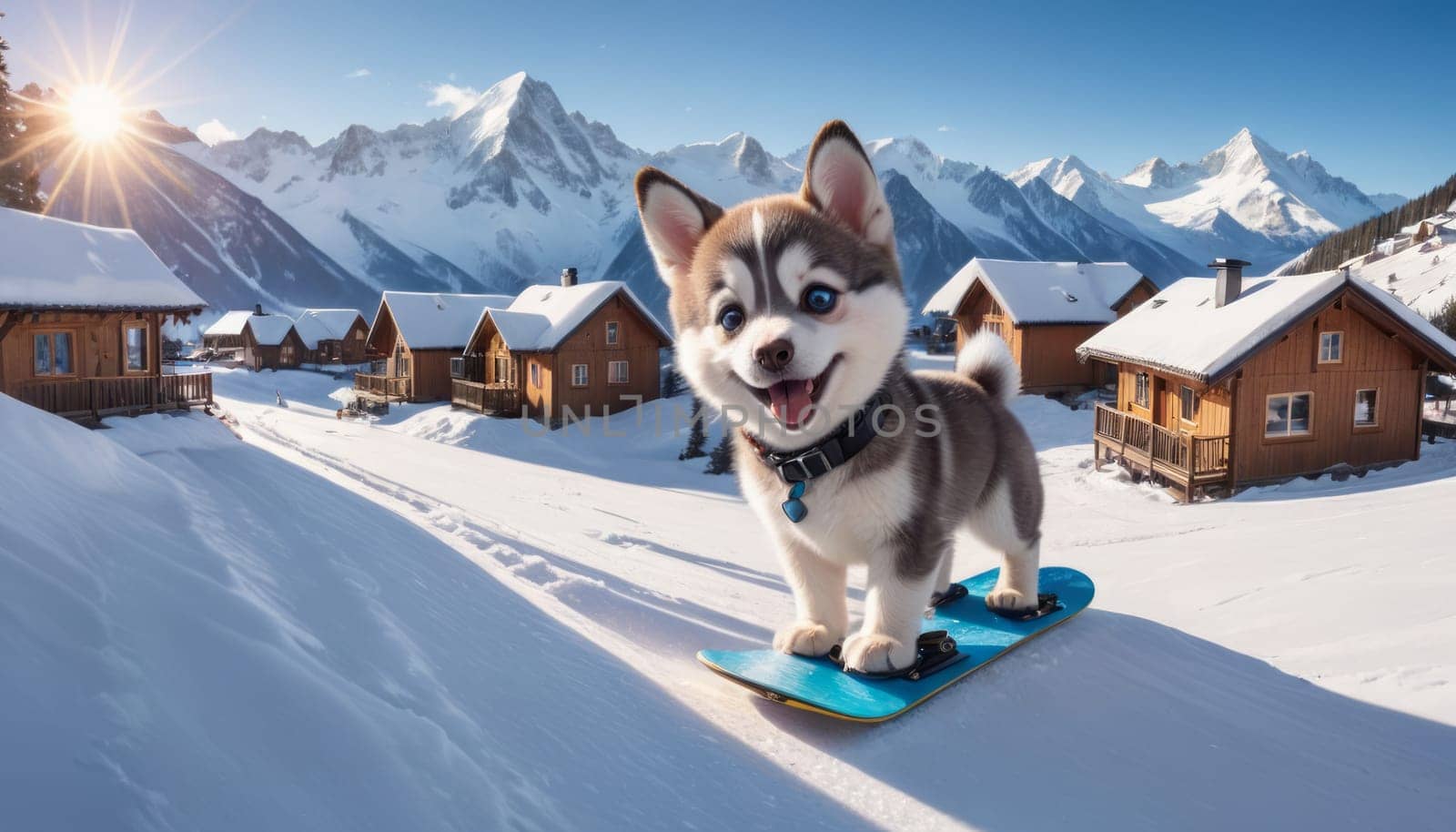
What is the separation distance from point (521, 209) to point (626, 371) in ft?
528

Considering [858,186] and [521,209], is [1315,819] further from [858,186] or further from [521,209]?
[521,209]

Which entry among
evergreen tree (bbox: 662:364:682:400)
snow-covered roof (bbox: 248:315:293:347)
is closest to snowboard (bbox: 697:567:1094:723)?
evergreen tree (bbox: 662:364:682:400)

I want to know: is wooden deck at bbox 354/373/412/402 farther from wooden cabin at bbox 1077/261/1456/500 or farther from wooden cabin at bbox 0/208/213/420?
wooden cabin at bbox 1077/261/1456/500

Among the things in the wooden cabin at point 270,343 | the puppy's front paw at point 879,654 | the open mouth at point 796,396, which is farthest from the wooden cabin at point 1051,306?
the wooden cabin at point 270,343

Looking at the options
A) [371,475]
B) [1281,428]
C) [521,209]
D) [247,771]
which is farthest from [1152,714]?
[521,209]

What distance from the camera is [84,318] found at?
15.1 meters

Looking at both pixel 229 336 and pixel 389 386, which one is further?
pixel 229 336

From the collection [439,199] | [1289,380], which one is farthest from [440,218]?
[1289,380]

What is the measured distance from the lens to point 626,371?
26438 mm

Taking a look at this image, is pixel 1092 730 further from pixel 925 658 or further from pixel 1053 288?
pixel 1053 288

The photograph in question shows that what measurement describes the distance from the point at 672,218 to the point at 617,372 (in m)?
23.7

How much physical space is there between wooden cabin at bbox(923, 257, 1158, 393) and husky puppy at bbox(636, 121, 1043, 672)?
22844 mm

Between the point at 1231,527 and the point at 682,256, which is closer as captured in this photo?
the point at 682,256

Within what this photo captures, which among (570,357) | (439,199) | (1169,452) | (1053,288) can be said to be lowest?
(1169,452)
